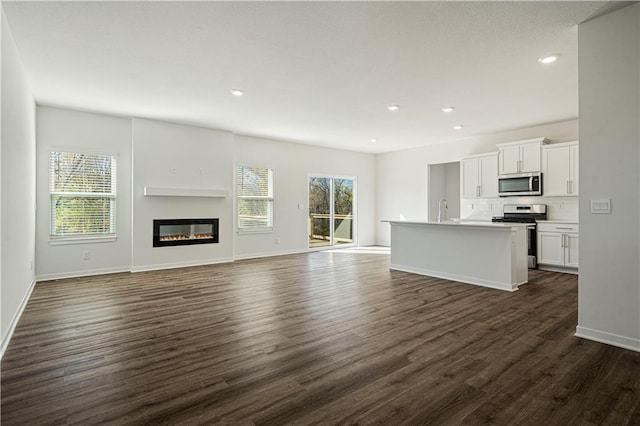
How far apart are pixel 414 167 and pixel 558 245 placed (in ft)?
13.1

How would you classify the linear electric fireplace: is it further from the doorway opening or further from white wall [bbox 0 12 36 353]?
the doorway opening

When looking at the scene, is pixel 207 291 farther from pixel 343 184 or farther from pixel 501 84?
pixel 343 184

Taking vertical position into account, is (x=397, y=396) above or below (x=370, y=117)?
below

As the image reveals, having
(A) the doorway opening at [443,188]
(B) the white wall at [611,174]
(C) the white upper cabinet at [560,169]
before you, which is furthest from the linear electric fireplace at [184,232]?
(C) the white upper cabinet at [560,169]

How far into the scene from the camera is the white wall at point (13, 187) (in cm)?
295

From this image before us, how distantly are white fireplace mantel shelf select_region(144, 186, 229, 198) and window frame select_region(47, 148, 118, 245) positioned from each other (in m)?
0.59

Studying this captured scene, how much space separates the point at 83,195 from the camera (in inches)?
229

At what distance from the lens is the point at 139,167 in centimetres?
620

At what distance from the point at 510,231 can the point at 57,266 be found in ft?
22.8

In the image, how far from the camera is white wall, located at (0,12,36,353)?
2953 millimetres

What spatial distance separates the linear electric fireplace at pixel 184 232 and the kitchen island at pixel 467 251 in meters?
3.72

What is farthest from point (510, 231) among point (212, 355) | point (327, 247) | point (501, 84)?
point (327, 247)

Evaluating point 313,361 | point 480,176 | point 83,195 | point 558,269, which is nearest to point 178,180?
point 83,195

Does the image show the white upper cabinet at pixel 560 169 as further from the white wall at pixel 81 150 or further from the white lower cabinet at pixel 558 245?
the white wall at pixel 81 150
